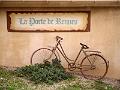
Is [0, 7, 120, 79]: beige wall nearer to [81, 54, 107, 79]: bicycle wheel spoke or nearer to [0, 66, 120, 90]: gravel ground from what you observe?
[81, 54, 107, 79]: bicycle wheel spoke

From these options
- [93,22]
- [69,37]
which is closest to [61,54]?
[69,37]

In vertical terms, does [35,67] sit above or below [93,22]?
below

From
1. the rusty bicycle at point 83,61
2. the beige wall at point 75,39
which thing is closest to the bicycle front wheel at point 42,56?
the rusty bicycle at point 83,61

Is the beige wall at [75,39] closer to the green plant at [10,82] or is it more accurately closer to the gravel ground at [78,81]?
the gravel ground at [78,81]

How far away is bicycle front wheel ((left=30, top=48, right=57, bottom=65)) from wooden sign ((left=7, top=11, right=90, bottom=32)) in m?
0.69

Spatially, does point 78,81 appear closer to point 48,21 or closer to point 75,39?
point 75,39

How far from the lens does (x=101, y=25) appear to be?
14039 mm

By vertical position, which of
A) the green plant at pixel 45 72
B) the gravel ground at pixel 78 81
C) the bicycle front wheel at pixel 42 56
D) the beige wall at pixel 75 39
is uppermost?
the beige wall at pixel 75 39

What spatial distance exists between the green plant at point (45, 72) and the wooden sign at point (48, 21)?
1140 mm

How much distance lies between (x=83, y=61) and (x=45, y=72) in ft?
4.75

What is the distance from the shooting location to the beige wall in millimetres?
14023

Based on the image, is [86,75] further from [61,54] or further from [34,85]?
[34,85]

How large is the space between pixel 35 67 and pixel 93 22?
2.40 metres

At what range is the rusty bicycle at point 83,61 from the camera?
553 inches
